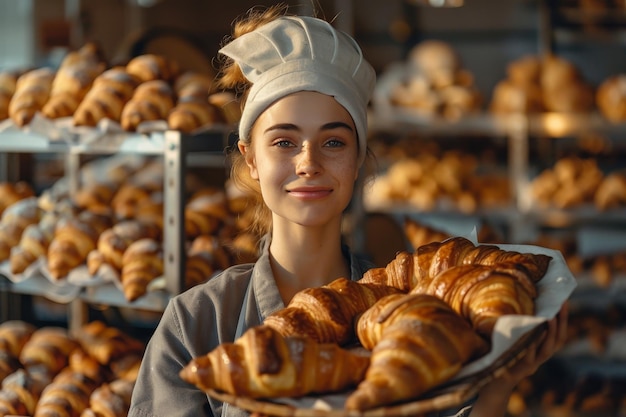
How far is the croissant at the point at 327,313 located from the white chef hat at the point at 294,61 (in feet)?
1.49

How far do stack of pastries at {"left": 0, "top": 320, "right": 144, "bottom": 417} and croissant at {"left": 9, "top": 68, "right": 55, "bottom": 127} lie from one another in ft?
2.23

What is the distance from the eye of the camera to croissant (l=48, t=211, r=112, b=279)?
2.58 m

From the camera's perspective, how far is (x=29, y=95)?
2.76 meters

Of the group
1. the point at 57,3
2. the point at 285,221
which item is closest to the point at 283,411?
the point at 285,221

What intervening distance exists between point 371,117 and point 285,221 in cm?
284

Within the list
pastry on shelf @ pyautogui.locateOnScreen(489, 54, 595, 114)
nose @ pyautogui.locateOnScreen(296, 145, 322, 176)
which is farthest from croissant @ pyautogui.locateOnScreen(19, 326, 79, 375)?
pastry on shelf @ pyautogui.locateOnScreen(489, 54, 595, 114)

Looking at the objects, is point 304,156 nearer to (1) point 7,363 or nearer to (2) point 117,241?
(2) point 117,241

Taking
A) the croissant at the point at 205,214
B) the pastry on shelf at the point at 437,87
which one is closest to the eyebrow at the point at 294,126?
the croissant at the point at 205,214

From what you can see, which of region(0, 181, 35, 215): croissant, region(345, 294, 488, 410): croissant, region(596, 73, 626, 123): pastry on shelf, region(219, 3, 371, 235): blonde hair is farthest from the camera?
region(596, 73, 626, 123): pastry on shelf

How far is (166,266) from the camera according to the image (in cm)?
238

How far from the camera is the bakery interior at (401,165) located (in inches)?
101

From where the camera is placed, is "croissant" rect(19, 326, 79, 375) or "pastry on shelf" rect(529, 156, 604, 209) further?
"pastry on shelf" rect(529, 156, 604, 209)

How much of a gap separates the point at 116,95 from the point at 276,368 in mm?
1639

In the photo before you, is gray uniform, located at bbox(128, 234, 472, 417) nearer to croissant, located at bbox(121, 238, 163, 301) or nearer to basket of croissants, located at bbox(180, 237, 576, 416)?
basket of croissants, located at bbox(180, 237, 576, 416)
